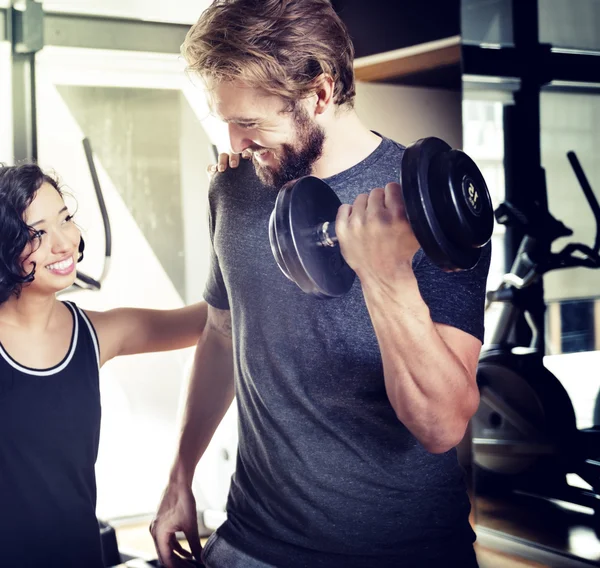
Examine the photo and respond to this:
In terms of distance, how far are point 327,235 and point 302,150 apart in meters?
0.27

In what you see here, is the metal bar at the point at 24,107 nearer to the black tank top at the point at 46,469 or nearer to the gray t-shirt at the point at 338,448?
the black tank top at the point at 46,469

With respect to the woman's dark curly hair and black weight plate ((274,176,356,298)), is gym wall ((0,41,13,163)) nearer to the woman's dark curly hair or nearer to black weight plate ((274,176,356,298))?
the woman's dark curly hair

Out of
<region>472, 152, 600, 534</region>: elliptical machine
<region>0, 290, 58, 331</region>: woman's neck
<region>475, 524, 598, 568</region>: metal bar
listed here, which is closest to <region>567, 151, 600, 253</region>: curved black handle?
<region>472, 152, 600, 534</region>: elliptical machine

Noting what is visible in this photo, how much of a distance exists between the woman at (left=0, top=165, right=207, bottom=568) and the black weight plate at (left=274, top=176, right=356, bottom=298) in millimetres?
549

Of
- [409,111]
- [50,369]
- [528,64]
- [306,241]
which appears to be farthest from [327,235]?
[409,111]

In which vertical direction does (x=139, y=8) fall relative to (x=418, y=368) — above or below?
above

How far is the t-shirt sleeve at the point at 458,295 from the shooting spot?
43.7 inches

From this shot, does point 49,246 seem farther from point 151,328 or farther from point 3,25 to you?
point 3,25

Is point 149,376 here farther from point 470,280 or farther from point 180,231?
point 470,280

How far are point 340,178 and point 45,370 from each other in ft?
2.06

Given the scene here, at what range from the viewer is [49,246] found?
1468mm

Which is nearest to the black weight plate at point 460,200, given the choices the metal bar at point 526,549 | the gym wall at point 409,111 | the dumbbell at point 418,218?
the dumbbell at point 418,218

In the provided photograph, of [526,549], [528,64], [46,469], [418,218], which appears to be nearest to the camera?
[418,218]

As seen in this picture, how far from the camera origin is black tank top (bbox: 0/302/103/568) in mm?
1363
